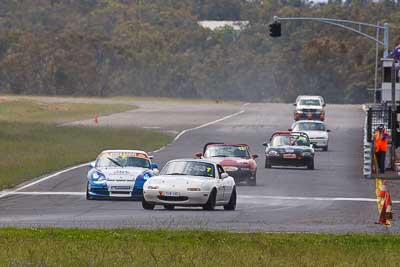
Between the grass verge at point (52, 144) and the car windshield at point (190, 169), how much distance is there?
8.95m

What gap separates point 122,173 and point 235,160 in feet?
27.9

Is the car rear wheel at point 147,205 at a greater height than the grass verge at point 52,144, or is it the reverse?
the car rear wheel at point 147,205

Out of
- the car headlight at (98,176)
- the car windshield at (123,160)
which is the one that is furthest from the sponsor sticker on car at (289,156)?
the car headlight at (98,176)

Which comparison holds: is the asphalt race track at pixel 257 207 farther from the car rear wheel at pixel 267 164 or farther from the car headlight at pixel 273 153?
the car headlight at pixel 273 153

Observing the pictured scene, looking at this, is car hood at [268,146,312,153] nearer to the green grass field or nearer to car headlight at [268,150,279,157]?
car headlight at [268,150,279,157]

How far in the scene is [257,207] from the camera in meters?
29.4

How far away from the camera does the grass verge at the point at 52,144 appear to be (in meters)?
43.3

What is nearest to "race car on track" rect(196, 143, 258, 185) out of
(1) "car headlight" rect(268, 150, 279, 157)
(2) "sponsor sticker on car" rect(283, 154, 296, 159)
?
(1) "car headlight" rect(268, 150, 279, 157)

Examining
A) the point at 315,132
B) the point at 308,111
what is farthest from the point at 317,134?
the point at 308,111

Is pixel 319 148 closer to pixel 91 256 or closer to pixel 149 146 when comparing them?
pixel 149 146

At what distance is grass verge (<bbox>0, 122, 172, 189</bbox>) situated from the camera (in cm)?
4334

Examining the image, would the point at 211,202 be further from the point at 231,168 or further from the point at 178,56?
the point at 178,56

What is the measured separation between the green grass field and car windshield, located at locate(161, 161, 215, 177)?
925 centimetres

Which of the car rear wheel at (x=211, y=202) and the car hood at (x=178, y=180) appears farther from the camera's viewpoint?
the car rear wheel at (x=211, y=202)
